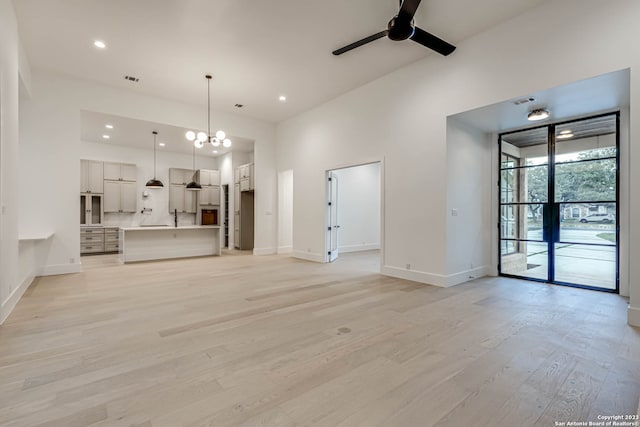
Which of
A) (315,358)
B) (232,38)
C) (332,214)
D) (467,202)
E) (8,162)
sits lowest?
(315,358)

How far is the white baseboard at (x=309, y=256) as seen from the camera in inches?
275

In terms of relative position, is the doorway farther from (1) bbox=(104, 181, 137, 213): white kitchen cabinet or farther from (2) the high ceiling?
(1) bbox=(104, 181, 137, 213): white kitchen cabinet

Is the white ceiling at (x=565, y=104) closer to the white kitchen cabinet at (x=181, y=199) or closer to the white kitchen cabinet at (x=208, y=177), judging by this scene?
the white kitchen cabinet at (x=208, y=177)

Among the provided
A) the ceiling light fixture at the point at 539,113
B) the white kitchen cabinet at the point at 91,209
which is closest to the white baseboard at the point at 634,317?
the ceiling light fixture at the point at 539,113

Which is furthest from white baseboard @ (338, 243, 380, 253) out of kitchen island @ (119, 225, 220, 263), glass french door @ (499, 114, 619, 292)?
glass french door @ (499, 114, 619, 292)

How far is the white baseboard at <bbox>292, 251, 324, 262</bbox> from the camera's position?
6.97 metres

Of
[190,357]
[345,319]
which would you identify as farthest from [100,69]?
[345,319]

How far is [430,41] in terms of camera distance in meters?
3.74

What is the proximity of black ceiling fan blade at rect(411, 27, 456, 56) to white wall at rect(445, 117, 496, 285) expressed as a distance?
1.04 metres

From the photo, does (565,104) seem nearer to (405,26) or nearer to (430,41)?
(430,41)

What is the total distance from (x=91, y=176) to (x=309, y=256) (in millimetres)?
6862

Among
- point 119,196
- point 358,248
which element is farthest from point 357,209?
point 119,196

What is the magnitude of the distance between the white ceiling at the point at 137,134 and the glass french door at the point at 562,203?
643cm

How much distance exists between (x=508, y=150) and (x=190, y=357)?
591 cm
